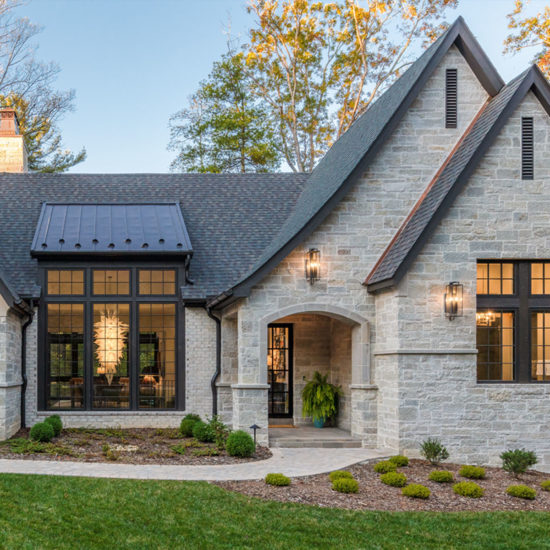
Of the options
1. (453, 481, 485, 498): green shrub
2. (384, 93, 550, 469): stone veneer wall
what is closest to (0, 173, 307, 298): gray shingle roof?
(384, 93, 550, 469): stone veneer wall

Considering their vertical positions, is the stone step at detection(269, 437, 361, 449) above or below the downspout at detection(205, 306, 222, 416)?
below

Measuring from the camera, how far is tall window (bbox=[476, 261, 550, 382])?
1173 centimetres

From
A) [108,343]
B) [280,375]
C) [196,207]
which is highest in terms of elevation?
[196,207]

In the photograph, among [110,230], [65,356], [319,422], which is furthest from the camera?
[110,230]

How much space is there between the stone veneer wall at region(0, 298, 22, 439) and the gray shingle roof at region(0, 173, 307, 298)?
1165 millimetres

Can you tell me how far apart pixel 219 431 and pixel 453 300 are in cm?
507

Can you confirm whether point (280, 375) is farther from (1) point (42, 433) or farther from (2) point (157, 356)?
(1) point (42, 433)

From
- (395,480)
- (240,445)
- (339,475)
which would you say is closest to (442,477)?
(395,480)

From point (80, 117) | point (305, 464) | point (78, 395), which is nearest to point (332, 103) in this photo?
point (80, 117)

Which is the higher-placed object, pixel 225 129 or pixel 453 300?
pixel 225 129

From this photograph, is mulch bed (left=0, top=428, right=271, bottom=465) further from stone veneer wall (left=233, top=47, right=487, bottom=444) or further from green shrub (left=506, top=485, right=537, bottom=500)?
green shrub (left=506, top=485, right=537, bottom=500)

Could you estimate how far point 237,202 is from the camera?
17297mm

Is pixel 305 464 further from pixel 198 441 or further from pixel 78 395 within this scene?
pixel 78 395

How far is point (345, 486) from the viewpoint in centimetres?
879
